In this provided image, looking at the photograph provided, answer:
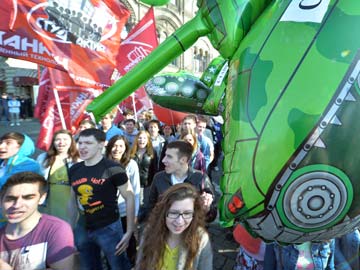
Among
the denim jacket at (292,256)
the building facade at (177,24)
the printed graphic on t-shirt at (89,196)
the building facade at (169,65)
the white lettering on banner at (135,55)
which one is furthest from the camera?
the building facade at (177,24)

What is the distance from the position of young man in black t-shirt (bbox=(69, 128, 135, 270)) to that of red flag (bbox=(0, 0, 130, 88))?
65.5 inches

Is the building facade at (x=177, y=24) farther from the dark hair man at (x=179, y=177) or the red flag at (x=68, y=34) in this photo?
the dark hair man at (x=179, y=177)

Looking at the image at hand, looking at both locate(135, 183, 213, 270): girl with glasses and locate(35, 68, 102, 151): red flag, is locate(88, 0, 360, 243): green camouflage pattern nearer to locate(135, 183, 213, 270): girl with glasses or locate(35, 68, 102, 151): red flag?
locate(135, 183, 213, 270): girl with glasses

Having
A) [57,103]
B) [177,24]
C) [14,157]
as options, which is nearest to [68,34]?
[57,103]

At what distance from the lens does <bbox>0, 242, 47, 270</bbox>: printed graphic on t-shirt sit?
4.63 ft

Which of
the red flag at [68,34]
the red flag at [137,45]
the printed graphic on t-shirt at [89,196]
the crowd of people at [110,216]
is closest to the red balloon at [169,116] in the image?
the red flag at [137,45]

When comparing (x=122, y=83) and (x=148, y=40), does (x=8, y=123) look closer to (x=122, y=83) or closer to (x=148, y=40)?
(x=148, y=40)

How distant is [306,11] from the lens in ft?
3.45

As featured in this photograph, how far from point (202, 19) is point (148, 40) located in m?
4.51

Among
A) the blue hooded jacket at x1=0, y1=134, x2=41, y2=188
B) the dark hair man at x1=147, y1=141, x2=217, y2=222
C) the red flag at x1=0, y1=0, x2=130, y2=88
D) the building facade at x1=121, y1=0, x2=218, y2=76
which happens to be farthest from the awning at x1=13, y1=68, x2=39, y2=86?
the dark hair man at x1=147, y1=141, x2=217, y2=222

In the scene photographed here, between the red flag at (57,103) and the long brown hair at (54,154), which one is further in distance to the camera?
the red flag at (57,103)

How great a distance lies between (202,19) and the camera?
1555mm

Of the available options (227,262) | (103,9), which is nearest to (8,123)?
(103,9)

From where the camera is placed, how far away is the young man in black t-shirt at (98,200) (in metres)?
2.23
